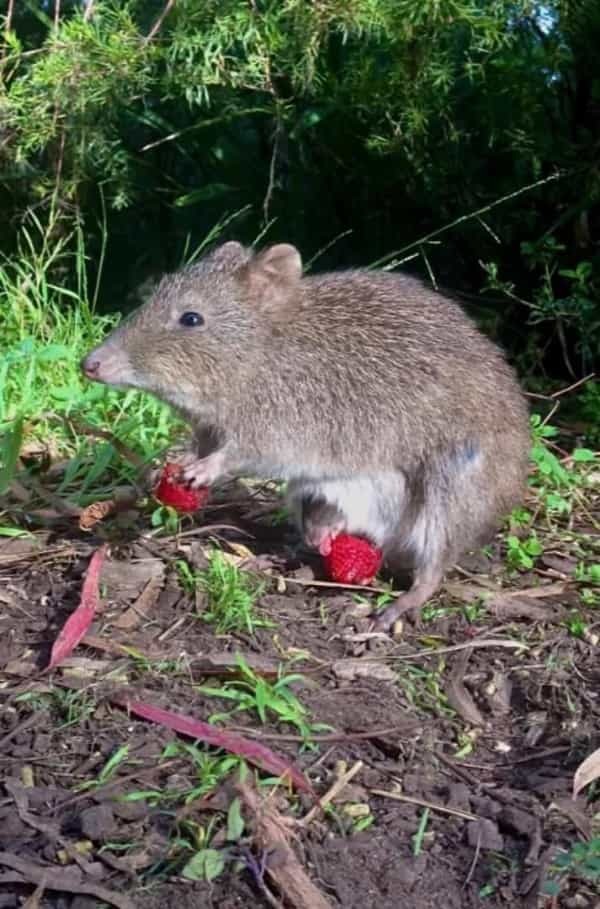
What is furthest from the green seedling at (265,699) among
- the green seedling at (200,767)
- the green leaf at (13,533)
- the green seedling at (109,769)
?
the green leaf at (13,533)

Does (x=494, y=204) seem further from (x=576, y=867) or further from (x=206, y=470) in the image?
(x=576, y=867)

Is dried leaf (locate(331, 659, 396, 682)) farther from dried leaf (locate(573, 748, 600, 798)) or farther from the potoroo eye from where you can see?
the potoroo eye

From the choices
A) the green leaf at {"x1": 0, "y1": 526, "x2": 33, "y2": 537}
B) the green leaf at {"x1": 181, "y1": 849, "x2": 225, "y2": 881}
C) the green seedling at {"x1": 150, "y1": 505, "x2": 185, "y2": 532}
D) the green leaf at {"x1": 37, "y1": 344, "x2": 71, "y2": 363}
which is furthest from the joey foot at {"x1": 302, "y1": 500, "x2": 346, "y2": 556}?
the green leaf at {"x1": 37, "y1": 344, "x2": 71, "y2": 363}

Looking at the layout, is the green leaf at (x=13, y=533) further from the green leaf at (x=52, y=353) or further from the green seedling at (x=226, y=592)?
the green leaf at (x=52, y=353)

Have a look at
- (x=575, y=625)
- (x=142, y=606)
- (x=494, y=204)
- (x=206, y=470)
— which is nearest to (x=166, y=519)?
(x=206, y=470)

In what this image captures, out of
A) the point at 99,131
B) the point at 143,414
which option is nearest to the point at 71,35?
the point at 99,131

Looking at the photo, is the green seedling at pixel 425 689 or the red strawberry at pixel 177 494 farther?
the red strawberry at pixel 177 494
